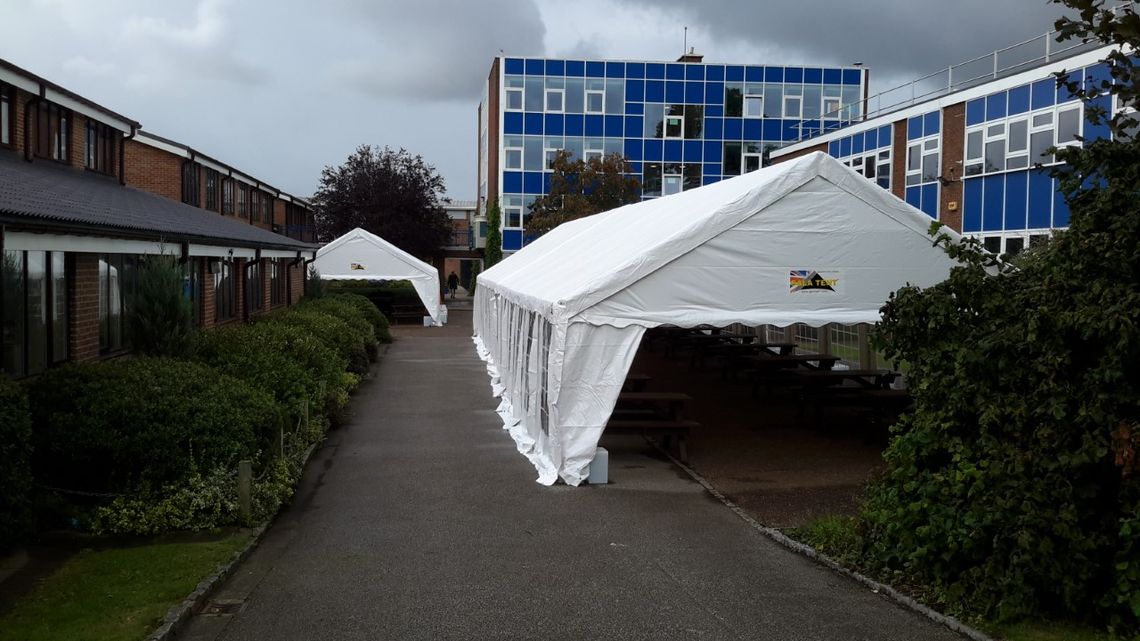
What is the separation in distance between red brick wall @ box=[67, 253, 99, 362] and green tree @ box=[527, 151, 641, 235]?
32.2m

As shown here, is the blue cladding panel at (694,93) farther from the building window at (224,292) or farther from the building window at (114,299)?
the building window at (114,299)

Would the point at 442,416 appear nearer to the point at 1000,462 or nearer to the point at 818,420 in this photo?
the point at 818,420

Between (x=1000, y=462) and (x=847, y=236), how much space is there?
21.5 ft

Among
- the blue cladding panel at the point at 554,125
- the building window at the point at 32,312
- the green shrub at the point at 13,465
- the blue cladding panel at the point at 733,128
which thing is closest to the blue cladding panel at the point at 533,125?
the blue cladding panel at the point at 554,125

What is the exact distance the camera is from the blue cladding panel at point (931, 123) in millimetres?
27156

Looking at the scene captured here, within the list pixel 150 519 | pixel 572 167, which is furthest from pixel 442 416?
pixel 572 167

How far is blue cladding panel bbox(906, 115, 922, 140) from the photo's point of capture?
28105 millimetres

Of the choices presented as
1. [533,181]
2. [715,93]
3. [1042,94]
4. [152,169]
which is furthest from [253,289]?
[715,93]

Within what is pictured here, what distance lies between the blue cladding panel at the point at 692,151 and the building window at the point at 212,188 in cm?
2286

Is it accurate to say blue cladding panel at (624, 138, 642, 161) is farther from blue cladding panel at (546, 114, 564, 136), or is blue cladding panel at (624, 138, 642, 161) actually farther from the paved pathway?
the paved pathway

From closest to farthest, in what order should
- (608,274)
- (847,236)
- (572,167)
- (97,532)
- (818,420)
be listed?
(97,532) → (608,274) → (847,236) → (818,420) → (572,167)

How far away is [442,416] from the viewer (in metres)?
16.9

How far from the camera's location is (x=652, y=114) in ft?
163

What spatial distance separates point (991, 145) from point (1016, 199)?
163 cm
